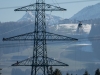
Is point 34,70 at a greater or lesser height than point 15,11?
lesser

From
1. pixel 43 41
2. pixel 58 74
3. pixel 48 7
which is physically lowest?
pixel 58 74

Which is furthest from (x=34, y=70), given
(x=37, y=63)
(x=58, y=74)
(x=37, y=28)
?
(x=58, y=74)

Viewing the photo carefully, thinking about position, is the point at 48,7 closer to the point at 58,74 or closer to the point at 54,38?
the point at 54,38

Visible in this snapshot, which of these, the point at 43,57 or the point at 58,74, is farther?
the point at 58,74

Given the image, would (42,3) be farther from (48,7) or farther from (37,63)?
(37,63)

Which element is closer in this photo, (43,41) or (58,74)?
(43,41)

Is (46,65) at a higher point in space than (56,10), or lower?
lower

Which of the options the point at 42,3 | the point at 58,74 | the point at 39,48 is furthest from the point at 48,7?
the point at 58,74
